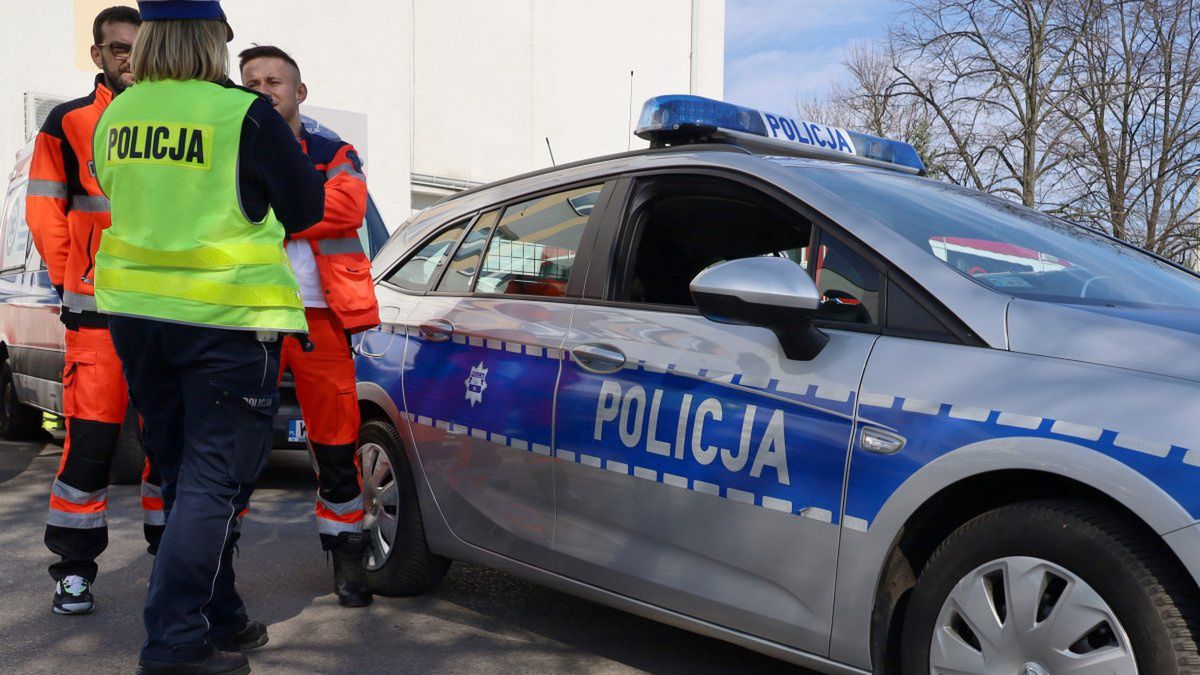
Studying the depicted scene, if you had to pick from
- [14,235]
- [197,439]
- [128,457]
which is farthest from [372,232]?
[197,439]

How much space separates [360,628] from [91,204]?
186 centimetres

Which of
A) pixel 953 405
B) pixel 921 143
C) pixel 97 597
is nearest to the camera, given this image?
pixel 953 405

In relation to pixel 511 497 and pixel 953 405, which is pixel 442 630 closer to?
pixel 511 497

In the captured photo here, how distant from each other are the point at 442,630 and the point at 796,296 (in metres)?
1.96

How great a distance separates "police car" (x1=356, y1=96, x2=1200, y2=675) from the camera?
2338 mm

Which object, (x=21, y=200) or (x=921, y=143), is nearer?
(x=21, y=200)

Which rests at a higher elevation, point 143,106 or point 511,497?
point 143,106

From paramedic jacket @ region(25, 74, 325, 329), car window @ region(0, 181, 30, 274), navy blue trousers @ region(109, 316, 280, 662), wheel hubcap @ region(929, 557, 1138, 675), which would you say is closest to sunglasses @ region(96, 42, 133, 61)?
paramedic jacket @ region(25, 74, 325, 329)

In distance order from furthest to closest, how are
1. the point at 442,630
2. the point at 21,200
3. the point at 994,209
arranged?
the point at 21,200 < the point at 442,630 < the point at 994,209

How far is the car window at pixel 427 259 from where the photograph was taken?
4301 mm

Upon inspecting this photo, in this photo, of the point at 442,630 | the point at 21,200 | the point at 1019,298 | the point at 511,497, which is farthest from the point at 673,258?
the point at 21,200

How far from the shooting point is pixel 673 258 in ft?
12.2

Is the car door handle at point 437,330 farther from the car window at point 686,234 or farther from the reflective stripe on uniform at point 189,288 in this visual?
the reflective stripe on uniform at point 189,288

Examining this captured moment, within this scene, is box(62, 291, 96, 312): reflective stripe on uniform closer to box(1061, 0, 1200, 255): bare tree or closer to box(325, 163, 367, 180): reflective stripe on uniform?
box(325, 163, 367, 180): reflective stripe on uniform
